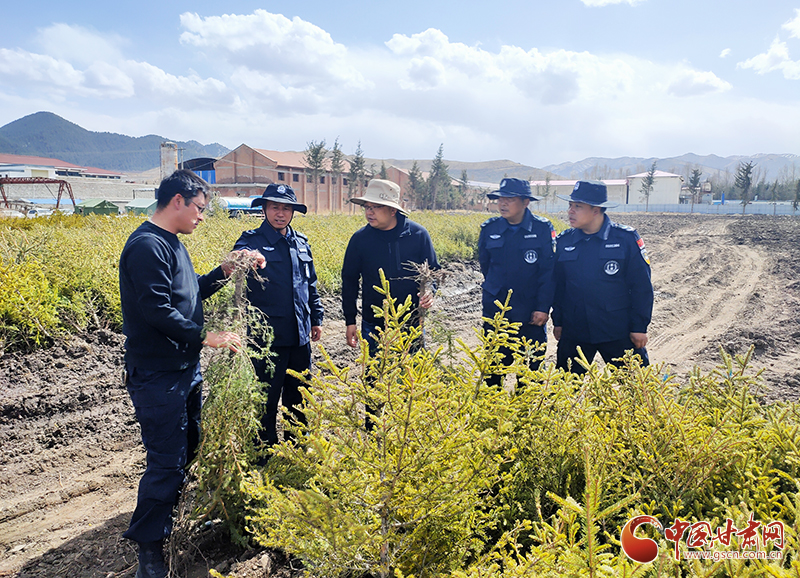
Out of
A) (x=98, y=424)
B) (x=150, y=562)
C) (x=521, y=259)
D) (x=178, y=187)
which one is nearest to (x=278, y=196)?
(x=178, y=187)

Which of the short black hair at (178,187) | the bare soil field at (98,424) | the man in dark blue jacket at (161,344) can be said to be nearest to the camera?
the man in dark blue jacket at (161,344)

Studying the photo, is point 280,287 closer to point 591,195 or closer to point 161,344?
point 161,344

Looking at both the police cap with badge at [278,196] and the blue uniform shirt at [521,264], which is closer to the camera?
the police cap with badge at [278,196]

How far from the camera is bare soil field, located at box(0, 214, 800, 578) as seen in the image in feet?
8.73

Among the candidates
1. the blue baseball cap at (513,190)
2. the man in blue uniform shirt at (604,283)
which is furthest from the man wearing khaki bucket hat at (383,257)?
the man in blue uniform shirt at (604,283)

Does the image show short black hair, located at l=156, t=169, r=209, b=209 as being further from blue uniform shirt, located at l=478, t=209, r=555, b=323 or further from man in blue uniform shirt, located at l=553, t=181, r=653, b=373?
man in blue uniform shirt, located at l=553, t=181, r=653, b=373

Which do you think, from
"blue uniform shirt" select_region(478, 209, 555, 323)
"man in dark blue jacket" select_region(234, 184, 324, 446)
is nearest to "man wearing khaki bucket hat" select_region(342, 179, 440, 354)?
"man in dark blue jacket" select_region(234, 184, 324, 446)

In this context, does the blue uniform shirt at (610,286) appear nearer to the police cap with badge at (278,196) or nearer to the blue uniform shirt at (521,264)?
the blue uniform shirt at (521,264)

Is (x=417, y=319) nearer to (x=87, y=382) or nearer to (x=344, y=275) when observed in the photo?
(x=344, y=275)

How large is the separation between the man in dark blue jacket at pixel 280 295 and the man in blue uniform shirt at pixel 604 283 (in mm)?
2179

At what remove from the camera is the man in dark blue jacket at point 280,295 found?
3335 mm

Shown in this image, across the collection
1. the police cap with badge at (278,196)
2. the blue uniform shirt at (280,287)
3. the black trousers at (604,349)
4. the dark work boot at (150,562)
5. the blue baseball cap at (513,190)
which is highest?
the blue baseball cap at (513,190)

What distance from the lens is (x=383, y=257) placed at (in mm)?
3773

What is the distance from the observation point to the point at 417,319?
3.53 metres
